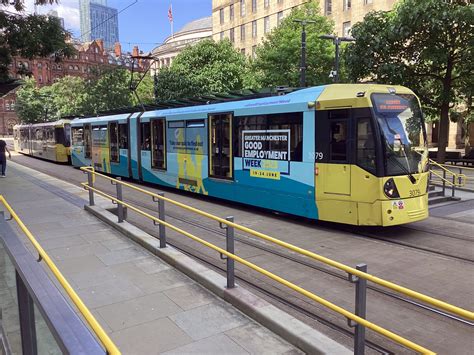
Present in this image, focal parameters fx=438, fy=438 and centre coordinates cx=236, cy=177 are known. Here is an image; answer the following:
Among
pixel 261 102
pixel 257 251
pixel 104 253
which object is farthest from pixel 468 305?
pixel 261 102

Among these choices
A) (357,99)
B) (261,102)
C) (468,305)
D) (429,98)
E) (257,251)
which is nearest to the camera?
(468,305)

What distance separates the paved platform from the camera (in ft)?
13.2

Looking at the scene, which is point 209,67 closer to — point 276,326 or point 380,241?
point 380,241

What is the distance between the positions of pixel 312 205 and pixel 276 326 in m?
5.15

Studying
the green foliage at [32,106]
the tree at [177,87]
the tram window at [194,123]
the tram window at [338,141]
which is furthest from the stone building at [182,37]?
the tram window at [338,141]

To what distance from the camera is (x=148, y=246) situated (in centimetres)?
704

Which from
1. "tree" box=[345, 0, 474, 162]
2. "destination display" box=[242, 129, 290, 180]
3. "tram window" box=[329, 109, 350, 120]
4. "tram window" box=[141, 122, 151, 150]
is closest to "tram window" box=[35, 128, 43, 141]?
"tram window" box=[141, 122, 151, 150]

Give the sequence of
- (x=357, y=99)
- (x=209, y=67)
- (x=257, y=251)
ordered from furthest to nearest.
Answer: (x=209, y=67), (x=357, y=99), (x=257, y=251)

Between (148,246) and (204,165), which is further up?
(204,165)

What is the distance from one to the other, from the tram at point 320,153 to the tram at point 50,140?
688 inches

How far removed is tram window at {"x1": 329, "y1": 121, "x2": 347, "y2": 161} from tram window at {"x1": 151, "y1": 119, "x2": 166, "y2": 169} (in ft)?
24.4

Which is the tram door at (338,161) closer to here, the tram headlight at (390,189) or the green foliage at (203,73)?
the tram headlight at (390,189)

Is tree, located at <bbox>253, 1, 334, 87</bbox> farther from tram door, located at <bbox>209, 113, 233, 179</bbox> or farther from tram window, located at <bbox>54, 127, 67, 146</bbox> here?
tram door, located at <bbox>209, 113, 233, 179</bbox>

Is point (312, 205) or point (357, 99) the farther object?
point (312, 205)
